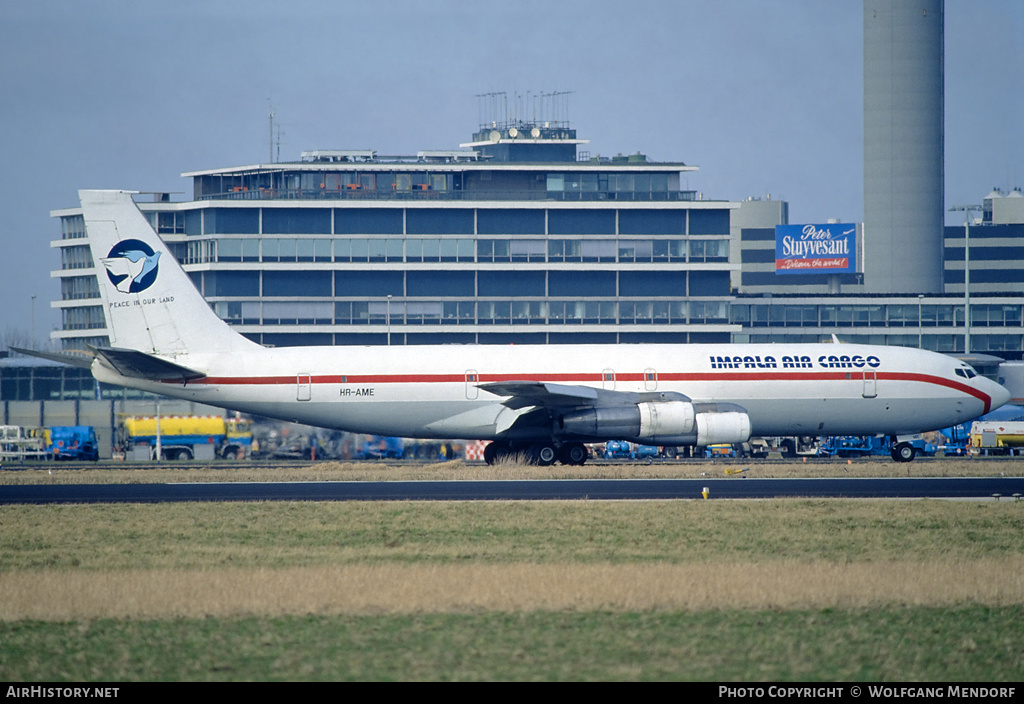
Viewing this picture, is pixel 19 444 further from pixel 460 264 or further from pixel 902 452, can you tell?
pixel 460 264

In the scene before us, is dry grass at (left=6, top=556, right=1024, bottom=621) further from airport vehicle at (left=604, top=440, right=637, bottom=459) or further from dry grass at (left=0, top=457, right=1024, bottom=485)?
airport vehicle at (left=604, top=440, right=637, bottom=459)

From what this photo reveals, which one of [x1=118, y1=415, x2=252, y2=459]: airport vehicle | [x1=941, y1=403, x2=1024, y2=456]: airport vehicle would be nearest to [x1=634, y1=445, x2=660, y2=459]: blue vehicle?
[x1=941, y1=403, x2=1024, y2=456]: airport vehicle

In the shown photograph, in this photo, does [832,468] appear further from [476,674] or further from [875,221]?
[875,221]

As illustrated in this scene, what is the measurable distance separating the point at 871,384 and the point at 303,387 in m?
20.5

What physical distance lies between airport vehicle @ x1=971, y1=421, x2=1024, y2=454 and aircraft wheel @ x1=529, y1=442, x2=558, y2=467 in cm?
2968

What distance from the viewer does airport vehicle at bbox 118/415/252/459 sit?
66.0 meters

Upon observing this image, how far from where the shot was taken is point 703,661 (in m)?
12.1

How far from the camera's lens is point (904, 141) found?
458 feet

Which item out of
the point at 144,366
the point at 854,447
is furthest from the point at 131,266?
the point at 854,447

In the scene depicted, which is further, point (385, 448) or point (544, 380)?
point (385, 448)

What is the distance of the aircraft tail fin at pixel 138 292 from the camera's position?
132 feet

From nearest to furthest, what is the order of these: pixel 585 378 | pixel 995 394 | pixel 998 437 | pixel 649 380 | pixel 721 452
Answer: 1. pixel 585 378
2. pixel 649 380
3. pixel 995 394
4. pixel 998 437
5. pixel 721 452

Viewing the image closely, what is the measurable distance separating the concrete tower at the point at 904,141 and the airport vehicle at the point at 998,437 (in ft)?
274
